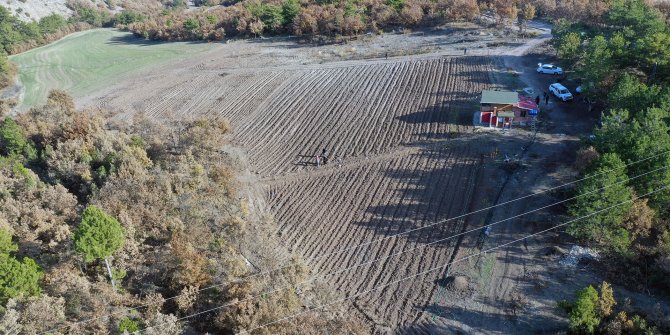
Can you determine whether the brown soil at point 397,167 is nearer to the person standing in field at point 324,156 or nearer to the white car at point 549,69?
the person standing in field at point 324,156

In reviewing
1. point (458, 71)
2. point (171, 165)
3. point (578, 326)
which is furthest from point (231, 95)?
point (578, 326)

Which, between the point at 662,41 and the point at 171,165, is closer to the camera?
the point at 171,165

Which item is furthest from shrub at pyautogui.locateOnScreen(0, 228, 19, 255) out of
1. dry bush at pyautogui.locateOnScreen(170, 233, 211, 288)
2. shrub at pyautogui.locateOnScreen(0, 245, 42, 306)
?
dry bush at pyautogui.locateOnScreen(170, 233, 211, 288)

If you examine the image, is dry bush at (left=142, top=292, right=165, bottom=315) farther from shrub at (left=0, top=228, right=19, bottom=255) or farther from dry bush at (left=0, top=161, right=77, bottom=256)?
shrub at (left=0, top=228, right=19, bottom=255)

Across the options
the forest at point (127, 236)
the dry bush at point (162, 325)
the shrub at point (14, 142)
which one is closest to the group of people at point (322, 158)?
the forest at point (127, 236)

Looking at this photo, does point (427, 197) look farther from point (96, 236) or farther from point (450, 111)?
point (96, 236)

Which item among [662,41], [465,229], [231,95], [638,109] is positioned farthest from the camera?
[231,95]

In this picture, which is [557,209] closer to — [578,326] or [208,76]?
[578,326]
